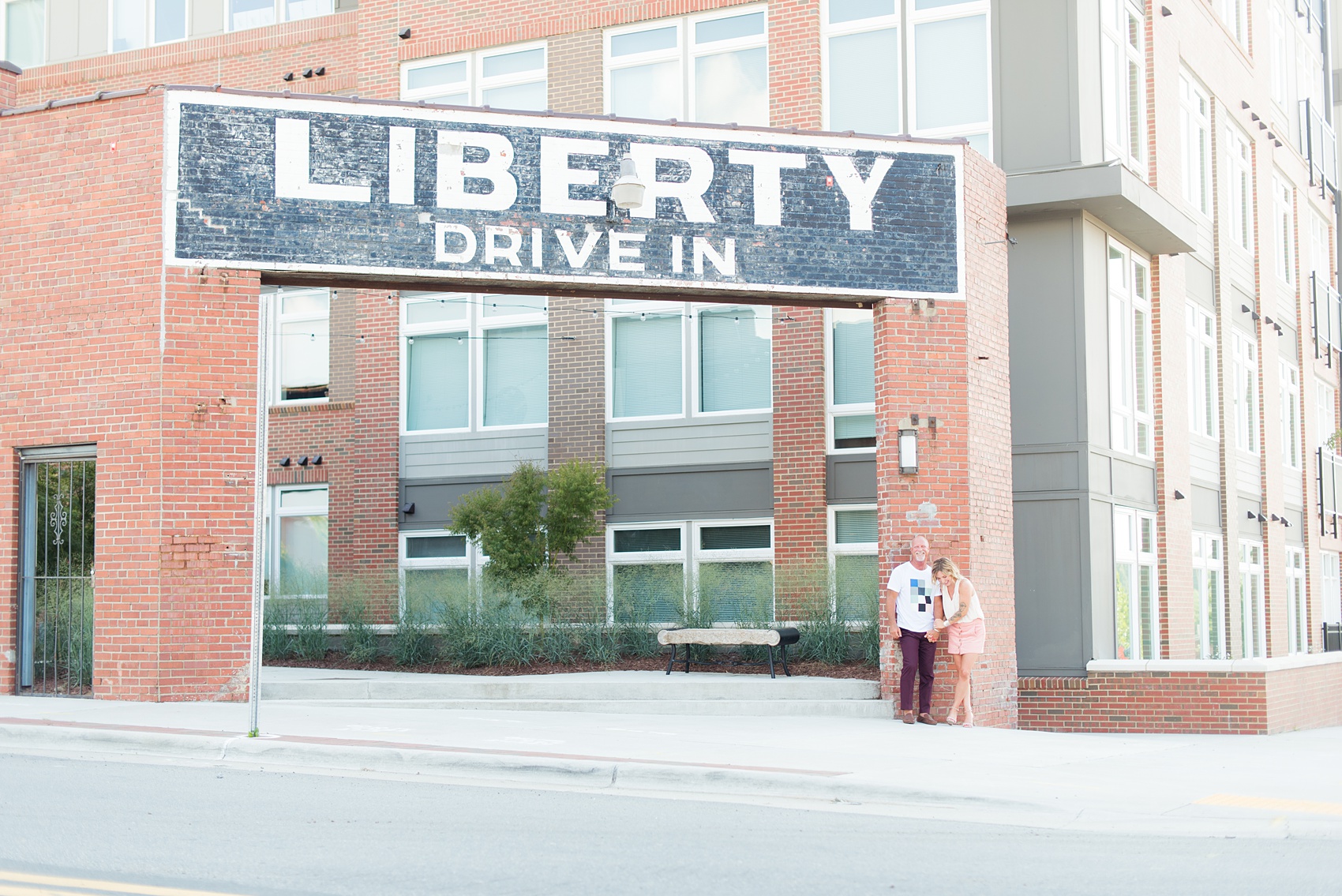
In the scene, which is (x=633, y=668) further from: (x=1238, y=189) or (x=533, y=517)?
(x=1238, y=189)

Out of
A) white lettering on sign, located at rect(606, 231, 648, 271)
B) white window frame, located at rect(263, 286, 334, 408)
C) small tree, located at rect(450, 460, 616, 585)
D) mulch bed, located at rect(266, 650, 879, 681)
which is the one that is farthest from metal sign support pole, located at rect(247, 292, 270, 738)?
white window frame, located at rect(263, 286, 334, 408)

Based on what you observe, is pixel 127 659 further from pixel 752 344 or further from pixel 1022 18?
pixel 1022 18

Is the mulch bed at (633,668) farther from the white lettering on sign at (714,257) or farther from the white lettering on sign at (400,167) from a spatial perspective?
the white lettering on sign at (400,167)

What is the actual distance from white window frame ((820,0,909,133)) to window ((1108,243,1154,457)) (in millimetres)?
3465

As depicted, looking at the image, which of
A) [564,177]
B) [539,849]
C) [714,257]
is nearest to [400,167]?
[564,177]

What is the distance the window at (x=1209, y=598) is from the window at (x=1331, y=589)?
340 inches

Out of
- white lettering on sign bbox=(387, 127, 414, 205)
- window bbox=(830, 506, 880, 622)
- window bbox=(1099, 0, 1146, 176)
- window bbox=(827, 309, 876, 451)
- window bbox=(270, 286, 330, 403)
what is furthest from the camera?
window bbox=(270, 286, 330, 403)

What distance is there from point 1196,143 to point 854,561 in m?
9.69

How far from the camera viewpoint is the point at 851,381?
1872cm

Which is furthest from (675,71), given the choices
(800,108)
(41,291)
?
(41,291)

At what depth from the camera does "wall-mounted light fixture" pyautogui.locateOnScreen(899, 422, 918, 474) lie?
13.9 m

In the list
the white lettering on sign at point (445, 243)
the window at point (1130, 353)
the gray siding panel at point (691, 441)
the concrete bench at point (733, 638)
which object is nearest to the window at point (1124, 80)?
the window at point (1130, 353)

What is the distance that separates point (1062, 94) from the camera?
56.0 feet

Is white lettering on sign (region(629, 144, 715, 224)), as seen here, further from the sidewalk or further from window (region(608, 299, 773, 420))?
window (region(608, 299, 773, 420))
